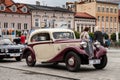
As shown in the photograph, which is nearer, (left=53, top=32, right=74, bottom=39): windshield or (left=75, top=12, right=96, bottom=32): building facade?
(left=53, top=32, right=74, bottom=39): windshield

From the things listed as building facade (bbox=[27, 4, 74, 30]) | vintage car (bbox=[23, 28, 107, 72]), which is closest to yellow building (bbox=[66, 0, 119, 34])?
building facade (bbox=[27, 4, 74, 30])

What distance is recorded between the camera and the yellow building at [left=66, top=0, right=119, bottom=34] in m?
95.2

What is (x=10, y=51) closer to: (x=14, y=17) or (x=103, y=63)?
(x=103, y=63)

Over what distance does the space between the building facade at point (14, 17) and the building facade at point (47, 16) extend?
1.74 metres

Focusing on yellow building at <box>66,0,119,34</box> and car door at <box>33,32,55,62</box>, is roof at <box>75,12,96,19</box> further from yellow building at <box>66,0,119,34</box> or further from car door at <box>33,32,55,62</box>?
car door at <box>33,32,55,62</box>

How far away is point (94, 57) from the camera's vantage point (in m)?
13.9

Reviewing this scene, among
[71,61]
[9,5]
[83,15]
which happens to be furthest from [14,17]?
[71,61]

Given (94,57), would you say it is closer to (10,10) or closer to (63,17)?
(10,10)

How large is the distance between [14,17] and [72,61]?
6390cm

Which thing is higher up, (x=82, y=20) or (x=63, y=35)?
(x=82, y=20)

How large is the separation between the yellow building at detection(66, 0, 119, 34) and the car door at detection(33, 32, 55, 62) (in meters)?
79.2

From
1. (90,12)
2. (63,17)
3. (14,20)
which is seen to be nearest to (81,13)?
(90,12)

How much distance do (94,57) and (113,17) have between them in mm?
88555

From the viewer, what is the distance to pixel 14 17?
251 feet
